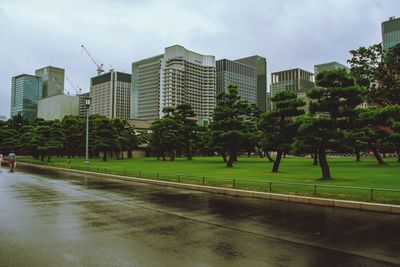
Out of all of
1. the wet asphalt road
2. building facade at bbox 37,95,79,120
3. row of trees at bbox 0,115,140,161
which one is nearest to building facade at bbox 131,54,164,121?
building facade at bbox 37,95,79,120

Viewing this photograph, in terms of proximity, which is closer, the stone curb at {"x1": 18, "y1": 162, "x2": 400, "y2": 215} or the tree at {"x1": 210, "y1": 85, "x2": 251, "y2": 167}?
the stone curb at {"x1": 18, "y1": 162, "x2": 400, "y2": 215}

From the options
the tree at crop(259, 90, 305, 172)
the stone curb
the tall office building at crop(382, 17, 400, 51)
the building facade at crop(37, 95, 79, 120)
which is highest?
the building facade at crop(37, 95, 79, 120)

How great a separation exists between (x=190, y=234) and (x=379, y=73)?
22.2m

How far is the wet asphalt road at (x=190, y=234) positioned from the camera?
629 cm

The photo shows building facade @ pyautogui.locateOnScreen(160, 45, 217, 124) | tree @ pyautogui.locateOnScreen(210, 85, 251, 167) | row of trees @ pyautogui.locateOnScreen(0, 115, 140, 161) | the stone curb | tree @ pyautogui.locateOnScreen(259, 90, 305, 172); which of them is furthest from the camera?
building facade @ pyautogui.locateOnScreen(160, 45, 217, 124)

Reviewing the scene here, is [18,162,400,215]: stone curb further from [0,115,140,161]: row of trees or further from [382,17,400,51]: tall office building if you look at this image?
[0,115,140,161]: row of trees

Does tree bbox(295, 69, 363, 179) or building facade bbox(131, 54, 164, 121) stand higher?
building facade bbox(131, 54, 164, 121)

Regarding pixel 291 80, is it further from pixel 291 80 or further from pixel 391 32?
pixel 391 32

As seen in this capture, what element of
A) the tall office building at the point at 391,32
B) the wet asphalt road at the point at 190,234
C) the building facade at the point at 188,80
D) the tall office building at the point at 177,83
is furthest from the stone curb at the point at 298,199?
the tall office building at the point at 177,83

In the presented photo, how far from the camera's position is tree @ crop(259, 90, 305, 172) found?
24.7 m

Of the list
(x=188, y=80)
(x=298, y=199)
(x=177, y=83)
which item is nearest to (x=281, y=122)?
(x=298, y=199)

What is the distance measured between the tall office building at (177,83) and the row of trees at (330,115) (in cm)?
13409

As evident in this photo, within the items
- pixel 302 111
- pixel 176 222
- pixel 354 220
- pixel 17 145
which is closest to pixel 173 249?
pixel 176 222

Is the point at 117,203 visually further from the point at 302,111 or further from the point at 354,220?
the point at 302,111
